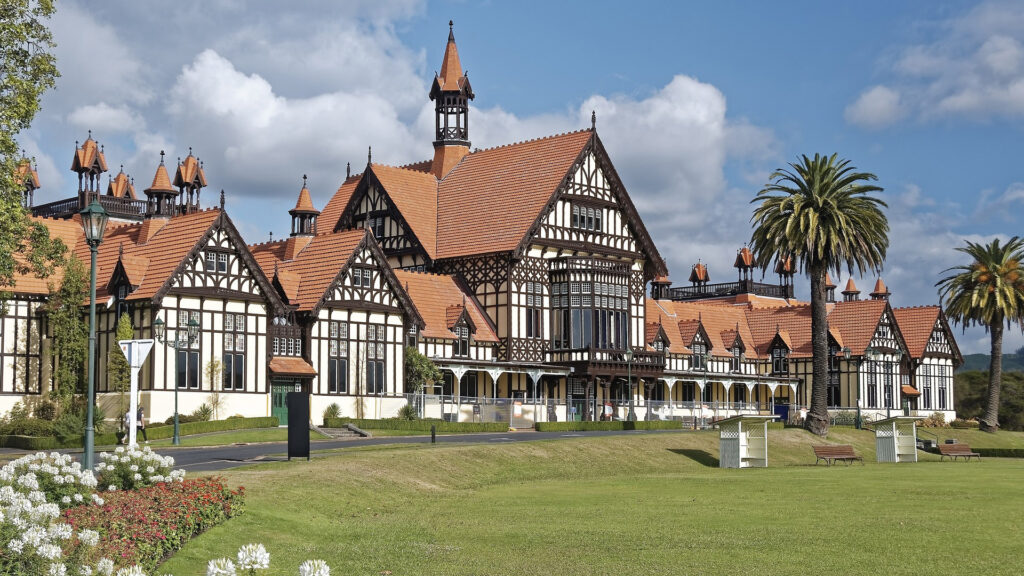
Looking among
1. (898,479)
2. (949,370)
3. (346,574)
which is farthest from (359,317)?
(949,370)

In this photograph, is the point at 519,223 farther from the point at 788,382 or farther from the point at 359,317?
the point at 788,382

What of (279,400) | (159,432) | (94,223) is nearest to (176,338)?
(159,432)

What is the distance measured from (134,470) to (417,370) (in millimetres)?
44728

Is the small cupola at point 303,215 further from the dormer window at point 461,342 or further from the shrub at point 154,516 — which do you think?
the shrub at point 154,516

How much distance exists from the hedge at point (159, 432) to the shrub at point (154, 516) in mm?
26414

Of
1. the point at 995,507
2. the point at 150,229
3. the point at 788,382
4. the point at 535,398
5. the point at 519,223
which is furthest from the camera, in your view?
the point at 788,382

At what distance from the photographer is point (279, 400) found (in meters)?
63.8

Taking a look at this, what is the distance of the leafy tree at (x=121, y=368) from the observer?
56250 millimetres

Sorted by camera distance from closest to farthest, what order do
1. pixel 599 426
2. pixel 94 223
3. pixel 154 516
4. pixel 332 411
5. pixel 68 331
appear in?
1. pixel 154 516
2. pixel 94 223
3. pixel 68 331
4. pixel 332 411
5. pixel 599 426

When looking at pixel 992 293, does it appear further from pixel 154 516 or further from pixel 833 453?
pixel 154 516

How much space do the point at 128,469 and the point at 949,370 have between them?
9952cm

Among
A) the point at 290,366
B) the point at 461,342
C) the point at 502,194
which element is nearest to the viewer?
the point at 290,366

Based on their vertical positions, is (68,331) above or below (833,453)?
above

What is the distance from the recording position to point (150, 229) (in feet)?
219
